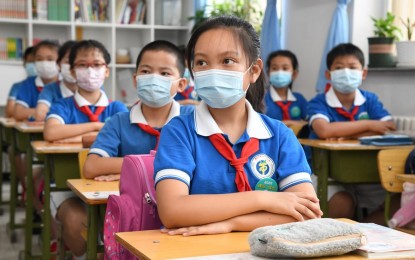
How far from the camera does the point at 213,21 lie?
2.05 m

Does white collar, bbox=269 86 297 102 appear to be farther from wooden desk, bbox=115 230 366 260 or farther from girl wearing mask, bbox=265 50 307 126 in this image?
wooden desk, bbox=115 230 366 260

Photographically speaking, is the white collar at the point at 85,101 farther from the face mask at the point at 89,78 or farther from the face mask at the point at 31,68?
the face mask at the point at 31,68

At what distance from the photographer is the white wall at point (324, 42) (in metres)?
5.15

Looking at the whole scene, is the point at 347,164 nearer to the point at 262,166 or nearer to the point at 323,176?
the point at 323,176

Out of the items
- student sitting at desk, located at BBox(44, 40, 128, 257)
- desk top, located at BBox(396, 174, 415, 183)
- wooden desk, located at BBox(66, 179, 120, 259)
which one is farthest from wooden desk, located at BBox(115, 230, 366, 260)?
student sitting at desk, located at BBox(44, 40, 128, 257)

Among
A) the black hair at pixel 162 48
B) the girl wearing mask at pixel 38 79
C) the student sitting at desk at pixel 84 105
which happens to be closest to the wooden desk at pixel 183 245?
the black hair at pixel 162 48

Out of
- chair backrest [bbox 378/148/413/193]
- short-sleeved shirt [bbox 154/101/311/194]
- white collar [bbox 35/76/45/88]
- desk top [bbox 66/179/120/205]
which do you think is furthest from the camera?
white collar [bbox 35/76/45/88]

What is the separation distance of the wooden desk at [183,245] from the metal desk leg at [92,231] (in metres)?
0.86

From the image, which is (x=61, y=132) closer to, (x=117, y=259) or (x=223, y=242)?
(x=117, y=259)

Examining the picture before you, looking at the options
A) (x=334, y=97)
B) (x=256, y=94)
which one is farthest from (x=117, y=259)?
(x=334, y=97)

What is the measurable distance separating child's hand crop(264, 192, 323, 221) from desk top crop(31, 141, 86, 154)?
74.4 inches

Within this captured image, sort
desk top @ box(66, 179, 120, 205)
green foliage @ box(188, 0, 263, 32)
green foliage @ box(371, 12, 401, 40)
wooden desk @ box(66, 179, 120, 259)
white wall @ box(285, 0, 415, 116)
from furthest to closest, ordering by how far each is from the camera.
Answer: green foliage @ box(188, 0, 263, 32), green foliage @ box(371, 12, 401, 40), white wall @ box(285, 0, 415, 116), wooden desk @ box(66, 179, 120, 259), desk top @ box(66, 179, 120, 205)

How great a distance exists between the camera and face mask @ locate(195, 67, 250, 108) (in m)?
1.99

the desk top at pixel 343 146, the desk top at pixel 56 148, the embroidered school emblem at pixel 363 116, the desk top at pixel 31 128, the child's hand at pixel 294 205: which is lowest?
the desk top at pixel 343 146
